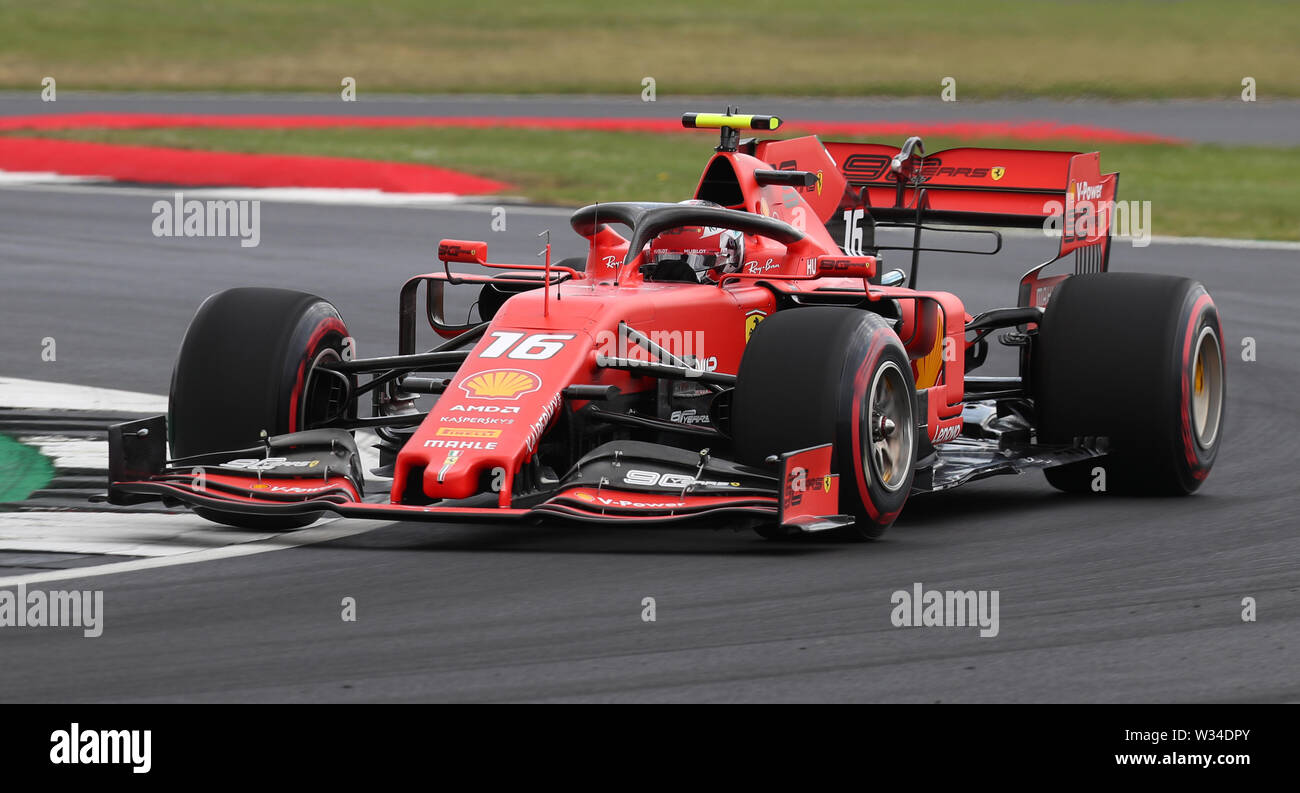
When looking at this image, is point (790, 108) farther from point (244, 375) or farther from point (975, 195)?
point (244, 375)

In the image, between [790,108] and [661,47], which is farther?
[661,47]

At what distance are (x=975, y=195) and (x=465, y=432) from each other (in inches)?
179

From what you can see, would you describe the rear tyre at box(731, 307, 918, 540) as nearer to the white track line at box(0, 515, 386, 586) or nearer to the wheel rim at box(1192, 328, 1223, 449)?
the white track line at box(0, 515, 386, 586)

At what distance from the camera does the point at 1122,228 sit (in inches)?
938

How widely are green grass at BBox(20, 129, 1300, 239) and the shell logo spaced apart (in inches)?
634

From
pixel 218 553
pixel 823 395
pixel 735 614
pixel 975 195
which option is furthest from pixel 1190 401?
pixel 218 553

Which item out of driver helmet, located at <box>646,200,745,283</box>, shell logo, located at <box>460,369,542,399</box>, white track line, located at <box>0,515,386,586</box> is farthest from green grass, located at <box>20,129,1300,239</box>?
shell logo, located at <box>460,369,542,399</box>

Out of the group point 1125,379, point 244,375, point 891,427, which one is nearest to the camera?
point 891,427

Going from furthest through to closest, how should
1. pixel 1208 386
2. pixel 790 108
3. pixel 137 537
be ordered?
pixel 790 108, pixel 1208 386, pixel 137 537

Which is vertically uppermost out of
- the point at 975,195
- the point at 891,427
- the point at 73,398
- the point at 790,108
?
the point at 790,108

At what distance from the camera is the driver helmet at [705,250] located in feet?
31.1

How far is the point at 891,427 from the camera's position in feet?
28.2

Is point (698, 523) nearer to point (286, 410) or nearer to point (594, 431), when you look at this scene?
point (594, 431)
